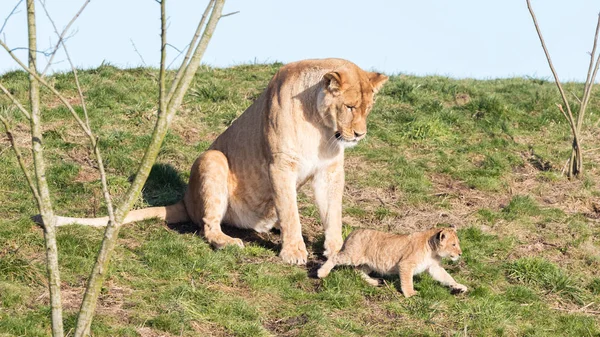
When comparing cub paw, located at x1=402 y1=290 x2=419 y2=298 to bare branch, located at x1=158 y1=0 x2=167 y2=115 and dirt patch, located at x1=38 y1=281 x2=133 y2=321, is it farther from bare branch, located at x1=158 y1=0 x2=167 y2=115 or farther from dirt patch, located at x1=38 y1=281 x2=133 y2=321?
bare branch, located at x1=158 y1=0 x2=167 y2=115

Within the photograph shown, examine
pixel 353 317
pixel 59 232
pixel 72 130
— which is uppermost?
pixel 72 130

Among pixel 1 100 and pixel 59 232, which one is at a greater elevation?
pixel 1 100

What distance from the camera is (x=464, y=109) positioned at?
1272cm

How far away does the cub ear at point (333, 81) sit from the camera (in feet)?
24.1

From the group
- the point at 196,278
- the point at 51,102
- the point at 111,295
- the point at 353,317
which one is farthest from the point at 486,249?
the point at 51,102

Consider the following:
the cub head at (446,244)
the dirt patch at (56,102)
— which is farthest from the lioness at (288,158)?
the dirt patch at (56,102)

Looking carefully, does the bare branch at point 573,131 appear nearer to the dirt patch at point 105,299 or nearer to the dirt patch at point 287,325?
the dirt patch at point 287,325

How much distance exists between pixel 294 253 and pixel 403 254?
3.67 ft

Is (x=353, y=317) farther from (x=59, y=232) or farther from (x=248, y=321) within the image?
(x=59, y=232)

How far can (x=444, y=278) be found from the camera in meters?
7.16

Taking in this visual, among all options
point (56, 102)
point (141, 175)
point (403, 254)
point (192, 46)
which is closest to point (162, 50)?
point (192, 46)

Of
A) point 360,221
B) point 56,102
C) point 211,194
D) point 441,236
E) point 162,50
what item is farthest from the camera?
point 56,102

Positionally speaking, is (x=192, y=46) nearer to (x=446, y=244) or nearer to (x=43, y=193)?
(x=43, y=193)

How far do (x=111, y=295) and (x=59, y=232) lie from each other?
4.67 ft
